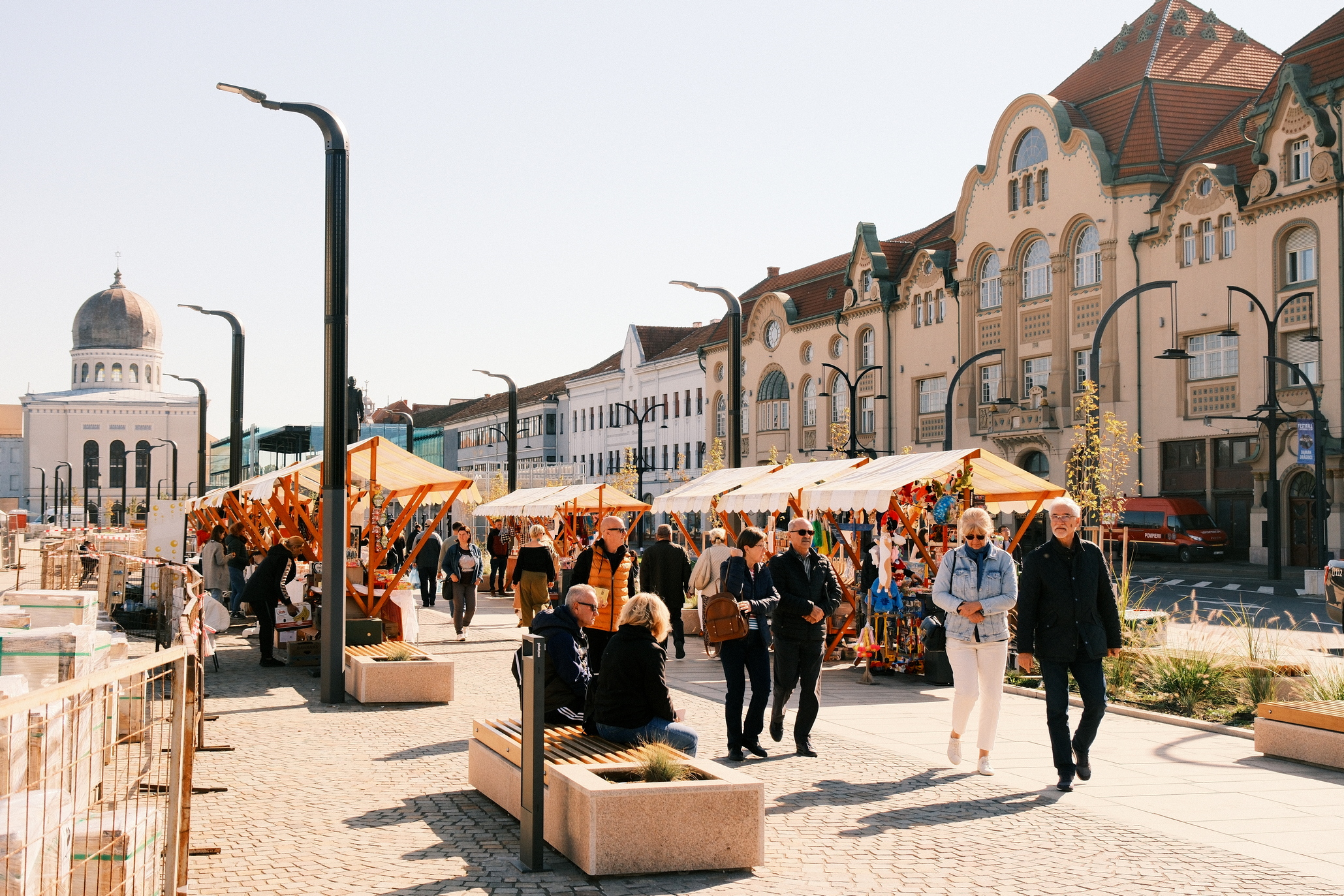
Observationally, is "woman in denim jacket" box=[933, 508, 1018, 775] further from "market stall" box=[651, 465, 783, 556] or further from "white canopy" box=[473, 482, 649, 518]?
"white canopy" box=[473, 482, 649, 518]

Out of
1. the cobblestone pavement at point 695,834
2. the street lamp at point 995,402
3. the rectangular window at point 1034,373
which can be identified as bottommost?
the cobblestone pavement at point 695,834

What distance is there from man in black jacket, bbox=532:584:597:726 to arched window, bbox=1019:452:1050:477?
45.3 meters

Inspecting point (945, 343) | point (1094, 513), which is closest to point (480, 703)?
point (1094, 513)

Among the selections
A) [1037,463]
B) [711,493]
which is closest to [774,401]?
[1037,463]

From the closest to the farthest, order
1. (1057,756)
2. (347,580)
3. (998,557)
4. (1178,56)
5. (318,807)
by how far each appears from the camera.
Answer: (318,807)
(1057,756)
(998,557)
(347,580)
(1178,56)

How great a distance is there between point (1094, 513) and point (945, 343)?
1245 inches

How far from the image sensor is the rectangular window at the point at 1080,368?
49531mm

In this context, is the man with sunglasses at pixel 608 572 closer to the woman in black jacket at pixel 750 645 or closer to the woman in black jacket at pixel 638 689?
the woman in black jacket at pixel 750 645

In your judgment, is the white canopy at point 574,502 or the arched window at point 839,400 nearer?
the white canopy at point 574,502

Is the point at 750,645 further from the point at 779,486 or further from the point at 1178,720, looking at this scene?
the point at 779,486

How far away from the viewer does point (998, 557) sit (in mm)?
9297

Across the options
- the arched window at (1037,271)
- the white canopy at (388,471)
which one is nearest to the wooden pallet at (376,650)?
the white canopy at (388,471)

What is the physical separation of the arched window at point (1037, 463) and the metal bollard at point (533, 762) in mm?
47171

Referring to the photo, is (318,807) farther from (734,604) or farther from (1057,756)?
(1057,756)
